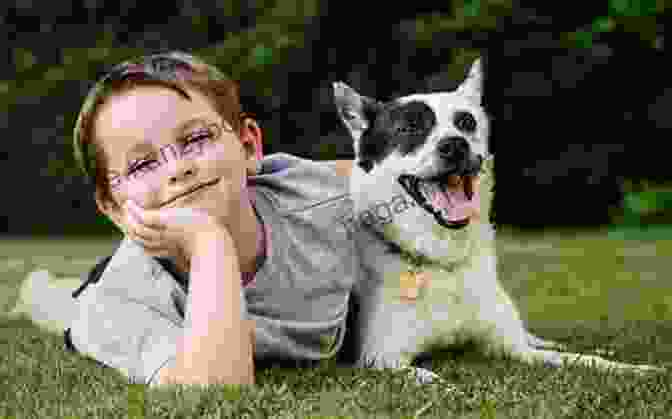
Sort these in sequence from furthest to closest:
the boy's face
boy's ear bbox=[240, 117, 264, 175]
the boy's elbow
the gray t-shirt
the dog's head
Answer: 1. the dog's head
2. boy's ear bbox=[240, 117, 264, 175]
3. the gray t-shirt
4. the boy's face
5. the boy's elbow

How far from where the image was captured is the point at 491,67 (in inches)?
393

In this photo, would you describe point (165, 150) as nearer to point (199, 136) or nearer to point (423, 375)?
point (199, 136)

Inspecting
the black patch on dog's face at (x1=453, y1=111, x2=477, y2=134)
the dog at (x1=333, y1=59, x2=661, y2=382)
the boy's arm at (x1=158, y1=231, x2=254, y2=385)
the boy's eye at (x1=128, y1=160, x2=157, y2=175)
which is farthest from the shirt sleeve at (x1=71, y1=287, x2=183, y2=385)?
the black patch on dog's face at (x1=453, y1=111, x2=477, y2=134)

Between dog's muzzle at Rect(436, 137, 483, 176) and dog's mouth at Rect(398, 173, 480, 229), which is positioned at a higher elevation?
dog's muzzle at Rect(436, 137, 483, 176)

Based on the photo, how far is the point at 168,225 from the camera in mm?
2129

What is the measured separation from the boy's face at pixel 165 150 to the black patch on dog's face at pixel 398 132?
557mm

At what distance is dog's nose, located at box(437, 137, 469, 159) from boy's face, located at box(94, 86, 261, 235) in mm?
598

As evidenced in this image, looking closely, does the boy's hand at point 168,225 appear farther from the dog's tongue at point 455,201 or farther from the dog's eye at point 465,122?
the dog's eye at point 465,122

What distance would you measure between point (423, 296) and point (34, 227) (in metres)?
9.74

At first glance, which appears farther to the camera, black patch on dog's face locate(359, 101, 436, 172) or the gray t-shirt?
black patch on dog's face locate(359, 101, 436, 172)

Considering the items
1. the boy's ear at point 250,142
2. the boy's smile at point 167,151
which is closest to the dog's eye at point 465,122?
the boy's ear at point 250,142

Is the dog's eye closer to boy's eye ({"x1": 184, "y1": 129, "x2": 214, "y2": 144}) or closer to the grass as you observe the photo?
the grass

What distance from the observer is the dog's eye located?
270 cm

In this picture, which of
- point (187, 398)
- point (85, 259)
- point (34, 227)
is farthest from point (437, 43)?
point (187, 398)
